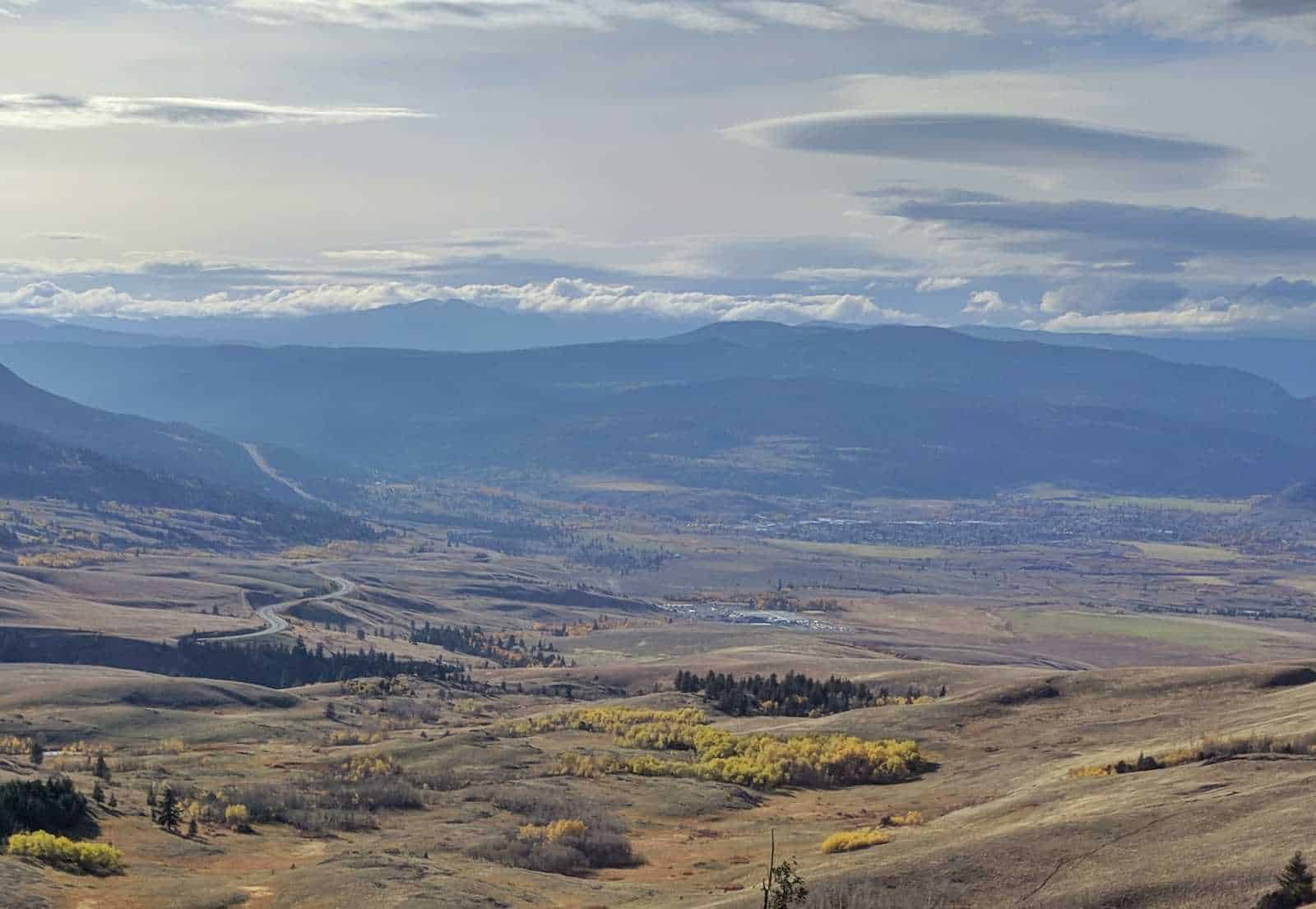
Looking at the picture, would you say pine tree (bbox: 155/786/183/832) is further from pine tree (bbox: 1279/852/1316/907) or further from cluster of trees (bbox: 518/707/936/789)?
pine tree (bbox: 1279/852/1316/907)

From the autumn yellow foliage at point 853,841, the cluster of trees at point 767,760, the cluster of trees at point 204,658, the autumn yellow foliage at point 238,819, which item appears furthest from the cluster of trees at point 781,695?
the autumn yellow foliage at point 853,841

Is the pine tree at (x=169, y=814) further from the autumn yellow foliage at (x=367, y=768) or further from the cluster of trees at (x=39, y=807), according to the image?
the autumn yellow foliage at (x=367, y=768)

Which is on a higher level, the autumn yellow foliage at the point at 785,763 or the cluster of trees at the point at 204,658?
the autumn yellow foliage at the point at 785,763

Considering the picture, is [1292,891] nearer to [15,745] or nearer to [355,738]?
[355,738]

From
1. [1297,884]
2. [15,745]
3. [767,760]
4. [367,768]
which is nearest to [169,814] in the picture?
[367,768]

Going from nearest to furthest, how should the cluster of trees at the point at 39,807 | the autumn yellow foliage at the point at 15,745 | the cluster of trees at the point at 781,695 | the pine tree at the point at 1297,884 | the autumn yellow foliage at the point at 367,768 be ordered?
→ the pine tree at the point at 1297,884 < the cluster of trees at the point at 39,807 < the autumn yellow foliage at the point at 367,768 < the autumn yellow foliage at the point at 15,745 < the cluster of trees at the point at 781,695

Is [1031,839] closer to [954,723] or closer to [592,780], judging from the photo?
[592,780]

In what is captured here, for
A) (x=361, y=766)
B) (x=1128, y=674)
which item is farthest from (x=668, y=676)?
(x=361, y=766)
